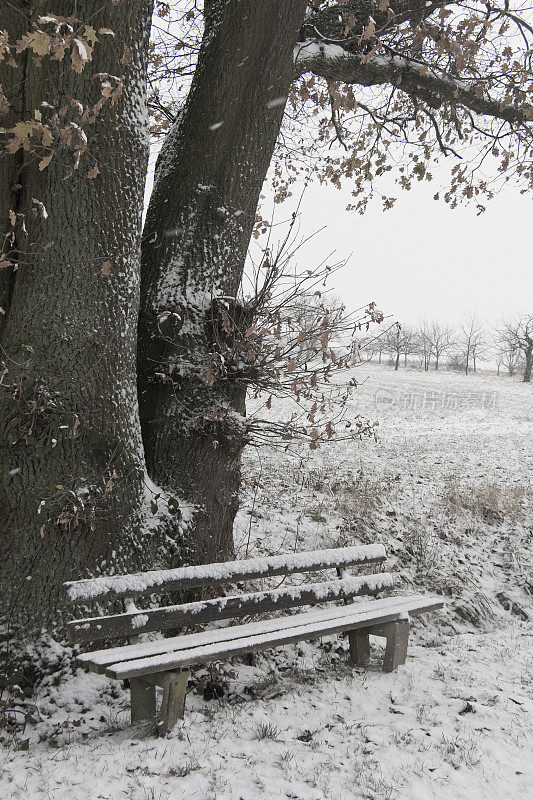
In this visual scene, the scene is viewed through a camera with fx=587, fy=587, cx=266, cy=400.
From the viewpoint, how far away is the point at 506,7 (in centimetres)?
721

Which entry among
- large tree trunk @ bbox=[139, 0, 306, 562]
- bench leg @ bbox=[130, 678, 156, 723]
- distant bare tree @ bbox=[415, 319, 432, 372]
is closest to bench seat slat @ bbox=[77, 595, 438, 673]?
bench leg @ bbox=[130, 678, 156, 723]

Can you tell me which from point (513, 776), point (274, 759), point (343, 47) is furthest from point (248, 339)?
point (343, 47)

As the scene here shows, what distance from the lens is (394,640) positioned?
4.46m

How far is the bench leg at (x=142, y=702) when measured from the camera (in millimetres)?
3477

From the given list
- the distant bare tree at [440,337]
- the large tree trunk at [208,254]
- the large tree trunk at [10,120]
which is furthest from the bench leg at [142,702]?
the distant bare tree at [440,337]

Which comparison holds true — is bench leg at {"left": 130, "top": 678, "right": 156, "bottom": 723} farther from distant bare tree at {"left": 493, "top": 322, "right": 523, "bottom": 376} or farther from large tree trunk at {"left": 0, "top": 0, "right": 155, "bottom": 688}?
distant bare tree at {"left": 493, "top": 322, "right": 523, "bottom": 376}

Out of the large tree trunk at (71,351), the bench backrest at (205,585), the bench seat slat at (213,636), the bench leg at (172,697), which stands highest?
the large tree trunk at (71,351)

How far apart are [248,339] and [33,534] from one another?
78.6 inches

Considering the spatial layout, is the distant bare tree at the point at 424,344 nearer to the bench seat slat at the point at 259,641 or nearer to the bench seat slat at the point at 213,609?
the bench seat slat at the point at 213,609

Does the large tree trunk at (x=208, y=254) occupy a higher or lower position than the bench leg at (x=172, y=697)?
higher

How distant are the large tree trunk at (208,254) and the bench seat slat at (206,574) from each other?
58cm

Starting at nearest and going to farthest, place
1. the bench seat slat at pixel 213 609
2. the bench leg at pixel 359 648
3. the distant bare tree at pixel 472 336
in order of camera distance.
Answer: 1. the bench seat slat at pixel 213 609
2. the bench leg at pixel 359 648
3. the distant bare tree at pixel 472 336

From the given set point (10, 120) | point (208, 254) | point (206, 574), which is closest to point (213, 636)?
point (206, 574)

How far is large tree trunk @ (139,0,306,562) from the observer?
4633 millimetres
